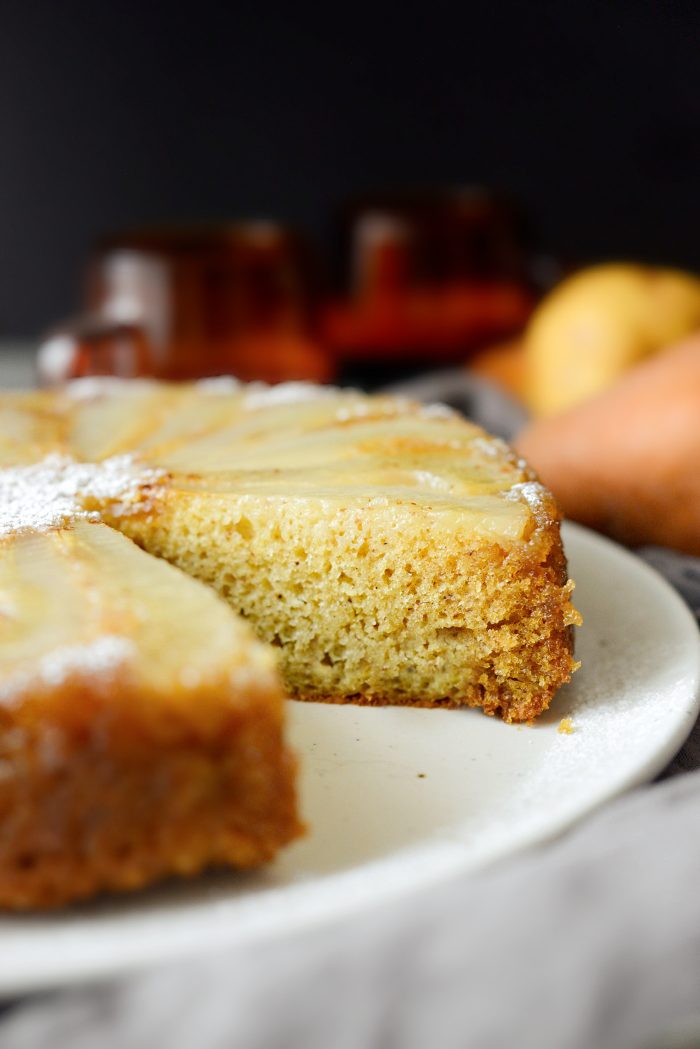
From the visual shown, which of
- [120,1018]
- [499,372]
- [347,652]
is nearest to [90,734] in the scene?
[120,1018]

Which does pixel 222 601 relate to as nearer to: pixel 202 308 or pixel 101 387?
pixel 101 387

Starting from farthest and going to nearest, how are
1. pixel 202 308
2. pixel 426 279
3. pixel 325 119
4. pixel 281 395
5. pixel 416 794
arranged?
pixel 325 119 → pixel 426 279 → pixel 202 308 → pixel 281 395 → pixel 416 794

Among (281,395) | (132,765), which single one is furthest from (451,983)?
(281,395)

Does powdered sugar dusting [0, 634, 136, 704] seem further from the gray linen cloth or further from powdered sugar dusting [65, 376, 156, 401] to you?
powdered sugar dusting [65, 376, 156, 401]

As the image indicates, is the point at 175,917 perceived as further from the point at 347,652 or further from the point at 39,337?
the point at 39,337

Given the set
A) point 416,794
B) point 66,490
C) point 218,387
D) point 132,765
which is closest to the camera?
point 132,765

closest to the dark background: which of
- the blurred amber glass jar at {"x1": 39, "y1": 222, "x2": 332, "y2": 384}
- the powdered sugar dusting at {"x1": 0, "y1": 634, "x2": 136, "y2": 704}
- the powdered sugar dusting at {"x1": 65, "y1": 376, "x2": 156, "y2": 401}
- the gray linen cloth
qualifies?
the blurred amber glass jar at {"x1": 39, "y1": 222, "x2": 332, "y2": 384}

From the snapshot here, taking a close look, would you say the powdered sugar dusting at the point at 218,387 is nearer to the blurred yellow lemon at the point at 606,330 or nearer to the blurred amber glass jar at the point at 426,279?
the blurred yellow lemon at the point at 606,330

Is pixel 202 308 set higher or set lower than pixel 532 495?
lower
